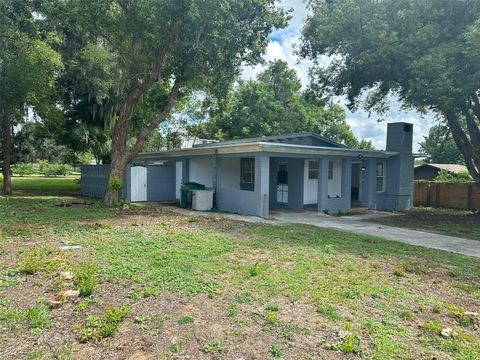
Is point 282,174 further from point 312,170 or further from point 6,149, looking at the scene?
point 6,149

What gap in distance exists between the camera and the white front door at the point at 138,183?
17750mm

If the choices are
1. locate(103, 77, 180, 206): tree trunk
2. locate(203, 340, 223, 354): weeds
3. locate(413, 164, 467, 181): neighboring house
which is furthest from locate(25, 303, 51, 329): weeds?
locate(413, 164, 467, 181): neighboring house

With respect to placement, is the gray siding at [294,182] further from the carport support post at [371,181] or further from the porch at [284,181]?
the carport support post at [371,181]

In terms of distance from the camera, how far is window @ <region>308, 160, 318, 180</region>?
15.9 metres

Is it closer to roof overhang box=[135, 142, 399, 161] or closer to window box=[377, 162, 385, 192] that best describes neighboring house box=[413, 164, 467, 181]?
window box=[377, 162, 385, 192]

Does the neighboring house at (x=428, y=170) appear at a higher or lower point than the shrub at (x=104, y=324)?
higher

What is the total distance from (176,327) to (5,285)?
8.56 ft

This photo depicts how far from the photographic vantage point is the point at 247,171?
56.5ft

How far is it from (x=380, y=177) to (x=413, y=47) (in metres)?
6.20

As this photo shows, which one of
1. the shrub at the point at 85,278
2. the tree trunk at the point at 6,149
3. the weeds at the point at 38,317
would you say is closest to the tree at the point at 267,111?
the tree trunk at the point at 6,149

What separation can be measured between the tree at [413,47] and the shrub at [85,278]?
11.5m

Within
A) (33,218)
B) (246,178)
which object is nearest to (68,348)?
(33,218)

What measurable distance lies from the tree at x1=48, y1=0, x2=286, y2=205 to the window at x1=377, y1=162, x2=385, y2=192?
7.42 m

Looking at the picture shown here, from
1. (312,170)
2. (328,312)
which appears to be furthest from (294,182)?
(328,312)
